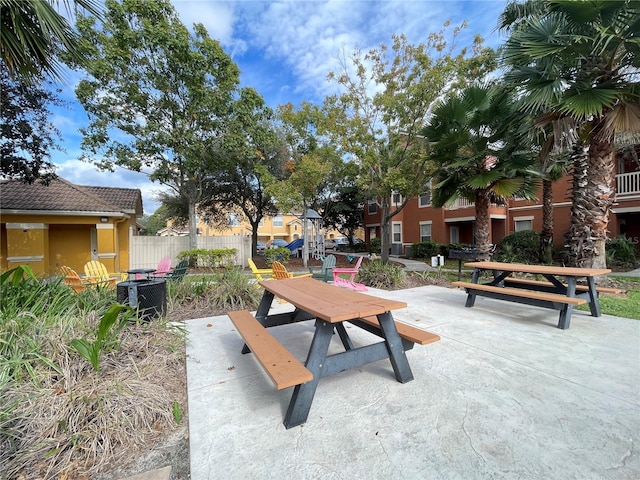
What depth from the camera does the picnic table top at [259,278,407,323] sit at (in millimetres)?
2366

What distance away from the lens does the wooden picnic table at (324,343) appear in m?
2.19

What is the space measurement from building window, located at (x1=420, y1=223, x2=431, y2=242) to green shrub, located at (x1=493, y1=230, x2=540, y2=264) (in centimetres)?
520

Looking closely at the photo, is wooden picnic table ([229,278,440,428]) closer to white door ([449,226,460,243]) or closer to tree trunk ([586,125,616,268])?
tree trunk ([586,125,616,268])

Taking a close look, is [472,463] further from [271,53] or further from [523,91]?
[271,53]

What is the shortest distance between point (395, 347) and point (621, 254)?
14.8 metres

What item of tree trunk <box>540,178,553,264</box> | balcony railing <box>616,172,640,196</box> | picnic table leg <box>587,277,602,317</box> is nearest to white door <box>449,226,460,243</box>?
tree trunk <box>540,178,553,264</box>

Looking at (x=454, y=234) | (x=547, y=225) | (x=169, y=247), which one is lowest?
(x=169, y=247)

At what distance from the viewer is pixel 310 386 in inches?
88.0

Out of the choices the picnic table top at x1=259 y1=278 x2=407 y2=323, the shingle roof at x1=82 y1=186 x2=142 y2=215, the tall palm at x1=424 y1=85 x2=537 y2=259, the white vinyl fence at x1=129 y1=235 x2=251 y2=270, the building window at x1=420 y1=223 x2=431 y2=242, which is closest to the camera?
the picnic table top at x1=259 y1=278 x2=407 y2=323

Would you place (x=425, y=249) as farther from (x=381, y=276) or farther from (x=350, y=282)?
Answer: (x=350, y=282)

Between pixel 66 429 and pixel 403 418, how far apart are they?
2451 millimetres

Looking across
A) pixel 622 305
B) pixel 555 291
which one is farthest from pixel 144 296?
pixel 622 305

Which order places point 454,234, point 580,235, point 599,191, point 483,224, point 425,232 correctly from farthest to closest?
point 425,232 < point 454,234 < point 483,224 < point 580,235 < point 599,191

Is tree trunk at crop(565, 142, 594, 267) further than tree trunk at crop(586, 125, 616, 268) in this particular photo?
Yes
